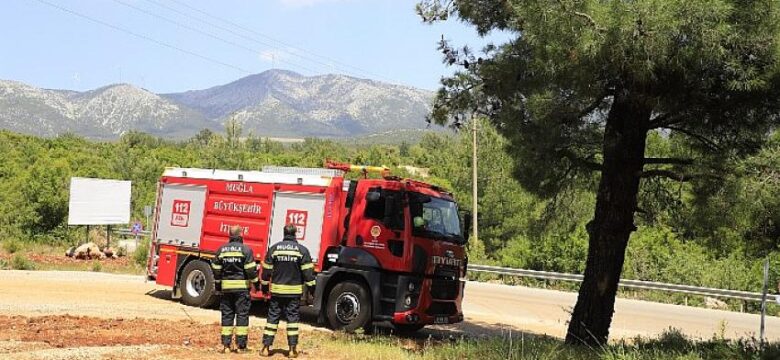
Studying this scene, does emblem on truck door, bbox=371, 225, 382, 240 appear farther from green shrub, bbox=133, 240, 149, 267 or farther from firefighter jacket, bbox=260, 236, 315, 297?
green shrub, bbox=133, 240, 149, 267

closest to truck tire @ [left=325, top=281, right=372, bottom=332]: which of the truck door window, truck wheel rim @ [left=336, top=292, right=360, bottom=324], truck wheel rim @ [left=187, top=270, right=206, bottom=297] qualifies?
truck wheel rim @ [left=336, top=292, right=360, bottom=324]

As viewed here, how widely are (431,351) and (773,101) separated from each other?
17.0 ft

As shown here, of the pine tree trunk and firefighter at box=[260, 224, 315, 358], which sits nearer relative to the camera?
firefighter at box=[260, 224, 315, 358]

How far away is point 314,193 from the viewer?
1398 centimetres

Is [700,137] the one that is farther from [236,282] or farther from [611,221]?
[236,282]

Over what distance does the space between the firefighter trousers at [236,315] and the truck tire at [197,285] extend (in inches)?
185

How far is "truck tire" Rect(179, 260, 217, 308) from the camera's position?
1488 cm

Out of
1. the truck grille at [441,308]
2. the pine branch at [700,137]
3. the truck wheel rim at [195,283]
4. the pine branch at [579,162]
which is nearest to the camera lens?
the pine branch at [700,137]

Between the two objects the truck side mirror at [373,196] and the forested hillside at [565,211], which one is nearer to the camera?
the forested hillside at [565,211]

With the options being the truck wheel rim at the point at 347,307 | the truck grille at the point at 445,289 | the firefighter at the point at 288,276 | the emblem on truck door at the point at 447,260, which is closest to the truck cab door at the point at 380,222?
the emblem on truck door at the point at 447,260

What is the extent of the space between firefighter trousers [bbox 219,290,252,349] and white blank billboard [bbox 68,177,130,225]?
675 inches

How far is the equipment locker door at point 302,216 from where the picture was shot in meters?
13.8

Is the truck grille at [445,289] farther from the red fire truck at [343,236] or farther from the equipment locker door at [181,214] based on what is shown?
the equipment locker door at [181,214]

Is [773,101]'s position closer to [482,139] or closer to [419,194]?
[419,194]
